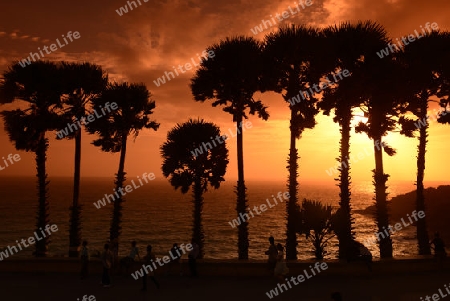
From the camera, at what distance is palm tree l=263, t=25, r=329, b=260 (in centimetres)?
2314

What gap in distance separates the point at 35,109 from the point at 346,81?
22.3m

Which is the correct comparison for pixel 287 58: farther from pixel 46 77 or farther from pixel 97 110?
pixel 46 77

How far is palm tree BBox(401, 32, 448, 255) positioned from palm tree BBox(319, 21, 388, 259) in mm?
2680

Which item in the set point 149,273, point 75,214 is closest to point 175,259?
point 149,273

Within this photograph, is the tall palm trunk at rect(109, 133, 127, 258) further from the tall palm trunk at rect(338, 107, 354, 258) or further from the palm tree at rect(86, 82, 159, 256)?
the tall palm trunk at rect(338, 107, 354, 258)

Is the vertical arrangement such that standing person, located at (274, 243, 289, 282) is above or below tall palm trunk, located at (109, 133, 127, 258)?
below

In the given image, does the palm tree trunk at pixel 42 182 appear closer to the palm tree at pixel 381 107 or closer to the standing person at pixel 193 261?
the standing person at pixel 193 261

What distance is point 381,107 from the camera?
2244 cm

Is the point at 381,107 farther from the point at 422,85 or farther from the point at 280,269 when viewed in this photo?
the point at 280,269

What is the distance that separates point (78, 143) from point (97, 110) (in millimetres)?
2883

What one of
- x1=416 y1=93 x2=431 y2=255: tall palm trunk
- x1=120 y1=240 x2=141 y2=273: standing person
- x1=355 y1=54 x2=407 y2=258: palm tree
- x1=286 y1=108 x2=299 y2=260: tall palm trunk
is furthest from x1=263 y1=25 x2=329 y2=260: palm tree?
x1=120 y1=240 x2=141 y2=273: standing person

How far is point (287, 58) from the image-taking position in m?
23.7

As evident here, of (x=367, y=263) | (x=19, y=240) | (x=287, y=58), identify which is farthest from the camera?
(x=19, y=240)

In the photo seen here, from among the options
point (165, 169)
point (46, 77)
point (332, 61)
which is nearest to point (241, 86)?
point (332, 61)
